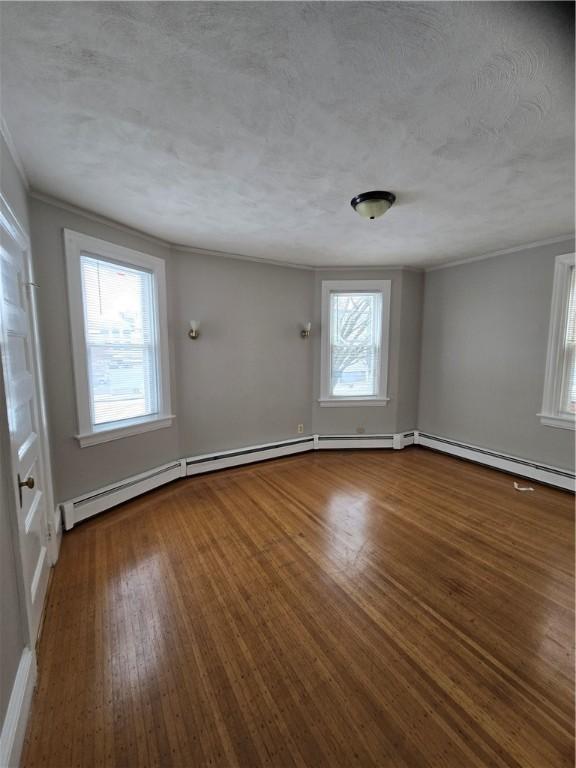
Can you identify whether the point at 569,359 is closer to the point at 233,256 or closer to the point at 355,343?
the point at 355,343

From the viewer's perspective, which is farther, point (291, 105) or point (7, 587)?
point (291, 105)

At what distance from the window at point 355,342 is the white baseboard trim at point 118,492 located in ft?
7.14

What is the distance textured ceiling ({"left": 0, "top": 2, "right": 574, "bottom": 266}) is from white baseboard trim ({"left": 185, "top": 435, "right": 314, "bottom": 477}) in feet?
8.49

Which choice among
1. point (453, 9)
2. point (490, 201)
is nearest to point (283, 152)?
point (453, 9)

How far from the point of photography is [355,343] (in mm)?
4367

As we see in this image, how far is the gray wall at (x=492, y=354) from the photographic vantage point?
334 cm

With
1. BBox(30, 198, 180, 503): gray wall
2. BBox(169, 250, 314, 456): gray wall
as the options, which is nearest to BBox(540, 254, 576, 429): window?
BBox(169, 250, 314, 456): gray wall

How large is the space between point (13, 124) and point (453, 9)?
1960 millimetres

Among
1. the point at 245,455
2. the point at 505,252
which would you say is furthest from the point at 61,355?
the point at 505,252

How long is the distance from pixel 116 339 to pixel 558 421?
454 cm

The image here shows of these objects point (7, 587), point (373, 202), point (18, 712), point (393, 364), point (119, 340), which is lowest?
point (18, 712)

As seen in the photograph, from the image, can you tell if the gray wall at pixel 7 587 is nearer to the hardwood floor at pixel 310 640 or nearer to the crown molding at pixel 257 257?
the hardwood floor at pixel 310 640

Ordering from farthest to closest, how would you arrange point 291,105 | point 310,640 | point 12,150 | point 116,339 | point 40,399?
1. point 116,339
2. point 40,399
3. point 12,150
4. point 310,640
5. point 291,105

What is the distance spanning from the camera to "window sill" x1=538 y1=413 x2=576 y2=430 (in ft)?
10.2
